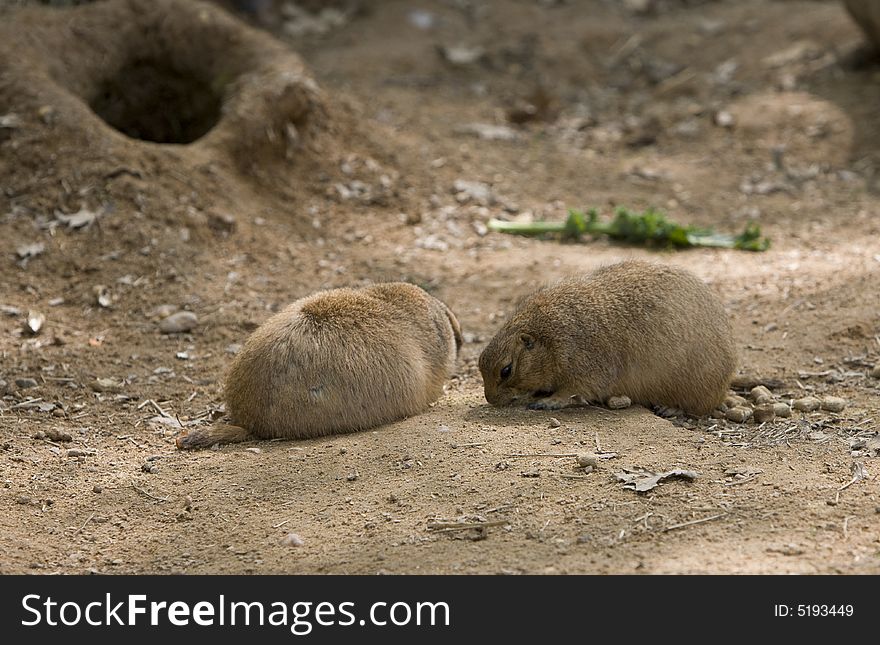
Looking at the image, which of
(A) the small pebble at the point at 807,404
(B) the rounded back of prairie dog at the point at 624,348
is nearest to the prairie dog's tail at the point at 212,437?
(B) the rounded back of prairie dog at the point at 624,348

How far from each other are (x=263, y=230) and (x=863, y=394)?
4062 millimetres

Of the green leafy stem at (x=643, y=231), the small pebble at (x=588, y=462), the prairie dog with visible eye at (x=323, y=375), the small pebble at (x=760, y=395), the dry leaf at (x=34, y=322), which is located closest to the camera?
the small pebble at (x=588, y=462)

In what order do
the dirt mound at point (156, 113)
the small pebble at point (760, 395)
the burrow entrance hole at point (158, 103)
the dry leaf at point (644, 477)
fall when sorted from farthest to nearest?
the burrow entrance hole at point (158, 103), the dirt mound at point (156, 113), the small pebble at point (760, 395), the dry leaf at point (644, 477)

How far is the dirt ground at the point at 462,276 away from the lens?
398cm

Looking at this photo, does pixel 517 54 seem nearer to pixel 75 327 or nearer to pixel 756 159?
pixel 756 159

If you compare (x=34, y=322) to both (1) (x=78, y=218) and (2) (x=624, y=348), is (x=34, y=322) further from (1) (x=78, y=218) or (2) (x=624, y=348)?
(2) (x=624, y=348)

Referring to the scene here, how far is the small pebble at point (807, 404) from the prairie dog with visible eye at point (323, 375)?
180 cm

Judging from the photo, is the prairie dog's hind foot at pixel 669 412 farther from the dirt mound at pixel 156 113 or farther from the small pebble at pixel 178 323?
the dirt mound at pixel 156 113

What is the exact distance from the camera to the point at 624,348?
5051 millimetres

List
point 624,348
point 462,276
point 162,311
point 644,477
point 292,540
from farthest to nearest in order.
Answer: point 462,276, point 162,311, point 624,348, point 644,477, point 292,540

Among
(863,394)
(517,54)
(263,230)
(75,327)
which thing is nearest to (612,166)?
(517,54)

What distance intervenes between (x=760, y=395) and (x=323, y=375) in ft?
7.12

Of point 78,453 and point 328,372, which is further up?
point 328,372

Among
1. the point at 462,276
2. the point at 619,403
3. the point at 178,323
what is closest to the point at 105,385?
the point at 178,323
